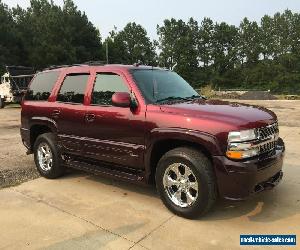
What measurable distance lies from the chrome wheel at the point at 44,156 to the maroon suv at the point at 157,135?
2 cm

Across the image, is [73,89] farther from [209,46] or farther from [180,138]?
[209,46]

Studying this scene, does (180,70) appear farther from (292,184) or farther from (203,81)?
(292,184)

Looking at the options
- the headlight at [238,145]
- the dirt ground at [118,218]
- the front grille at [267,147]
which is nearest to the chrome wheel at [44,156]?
the dirt ground at [118,218]

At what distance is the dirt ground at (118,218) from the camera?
426cm

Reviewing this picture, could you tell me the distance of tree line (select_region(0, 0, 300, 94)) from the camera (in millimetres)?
55094

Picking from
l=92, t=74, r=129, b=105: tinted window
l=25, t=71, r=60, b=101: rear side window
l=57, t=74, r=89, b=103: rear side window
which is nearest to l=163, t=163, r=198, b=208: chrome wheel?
l=92, t=74, r=129, b=105: tinted window

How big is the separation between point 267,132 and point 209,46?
93.0 meters

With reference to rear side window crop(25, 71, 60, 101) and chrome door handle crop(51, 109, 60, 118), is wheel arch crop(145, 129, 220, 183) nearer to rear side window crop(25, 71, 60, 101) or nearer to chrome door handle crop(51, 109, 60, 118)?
chrome door handle crop(51, 109, 60, 118)

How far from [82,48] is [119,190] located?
4690cm

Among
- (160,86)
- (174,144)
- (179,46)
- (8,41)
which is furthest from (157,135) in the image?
(179,46)

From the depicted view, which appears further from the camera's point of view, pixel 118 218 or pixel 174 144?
pixel 174 144

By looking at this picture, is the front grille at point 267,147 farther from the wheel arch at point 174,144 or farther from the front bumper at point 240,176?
the wheel arch at point 174,144

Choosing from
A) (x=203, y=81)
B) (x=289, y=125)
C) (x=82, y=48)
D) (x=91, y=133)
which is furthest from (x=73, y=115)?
(x=203, y=81)

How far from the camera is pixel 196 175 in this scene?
4.57m
